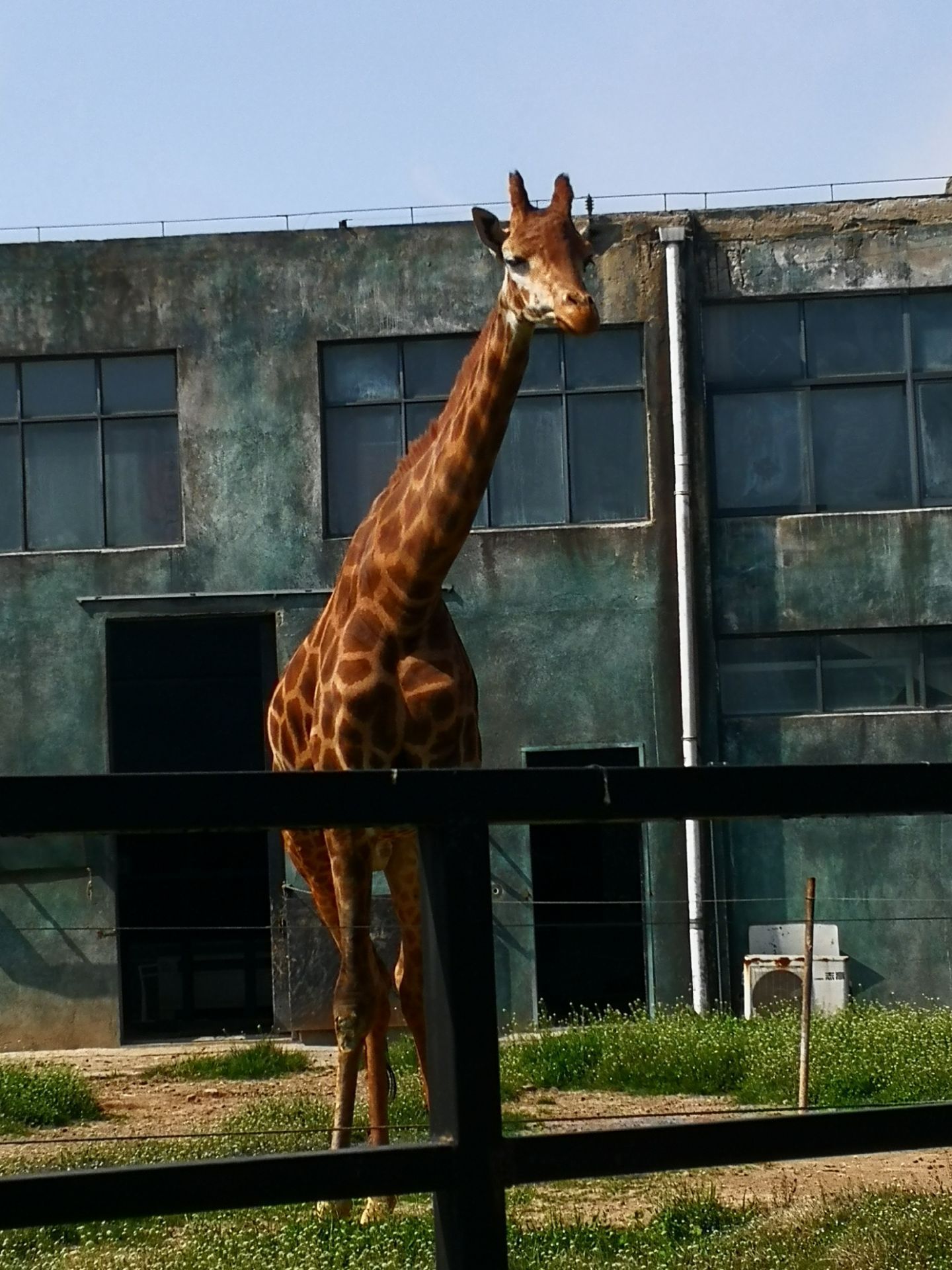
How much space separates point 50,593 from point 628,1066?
386 inches

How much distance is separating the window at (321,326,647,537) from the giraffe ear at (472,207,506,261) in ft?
35.6

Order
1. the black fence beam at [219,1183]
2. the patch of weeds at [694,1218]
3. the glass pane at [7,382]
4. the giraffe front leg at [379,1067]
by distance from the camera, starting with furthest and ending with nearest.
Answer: the glass pane at [7,382] → the giraffe front leg at [379,1067] → the patch of weeds at [694,1218] → the black fence beam at [219,1183]

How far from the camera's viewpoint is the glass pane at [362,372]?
19594 mm

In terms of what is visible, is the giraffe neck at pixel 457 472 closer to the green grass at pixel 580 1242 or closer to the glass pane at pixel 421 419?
the green grass at pixel 580 1242

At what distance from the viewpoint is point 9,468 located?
1961cm

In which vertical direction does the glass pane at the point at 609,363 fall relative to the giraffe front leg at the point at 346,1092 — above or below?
above

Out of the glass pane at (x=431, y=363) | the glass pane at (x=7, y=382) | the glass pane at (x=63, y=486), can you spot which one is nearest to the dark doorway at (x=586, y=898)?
the glass pane at (x=431, y=363)

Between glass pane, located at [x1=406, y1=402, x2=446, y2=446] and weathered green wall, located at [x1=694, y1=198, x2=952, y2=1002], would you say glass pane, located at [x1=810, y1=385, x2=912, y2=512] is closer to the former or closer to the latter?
weathered green wall, located at [x1=694, y1=198, x2=952, y2=1002]

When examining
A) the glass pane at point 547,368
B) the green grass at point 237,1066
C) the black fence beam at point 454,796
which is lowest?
the green grass at point 237,1066

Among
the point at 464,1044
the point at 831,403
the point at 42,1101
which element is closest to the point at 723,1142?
the point at 464,1044

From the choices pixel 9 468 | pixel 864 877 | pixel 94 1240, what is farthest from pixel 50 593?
pixel 94 1240

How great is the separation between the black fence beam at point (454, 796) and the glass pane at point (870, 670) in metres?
15.9

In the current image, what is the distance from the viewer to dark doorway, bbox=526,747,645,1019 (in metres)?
18.9

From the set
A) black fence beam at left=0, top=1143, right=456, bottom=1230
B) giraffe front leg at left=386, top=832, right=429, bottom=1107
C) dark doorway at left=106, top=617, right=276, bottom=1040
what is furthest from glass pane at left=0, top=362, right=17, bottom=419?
black fence beam at left=0, top=1143, right=456, bottom=1230
